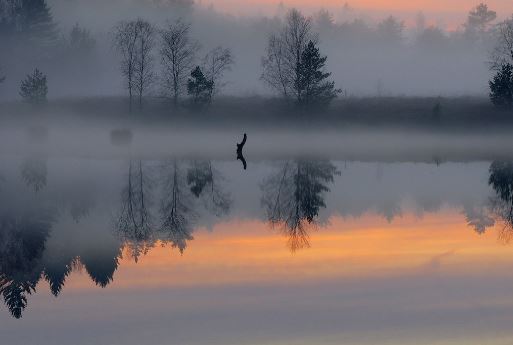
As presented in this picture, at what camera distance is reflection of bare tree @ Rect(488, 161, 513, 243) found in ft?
104

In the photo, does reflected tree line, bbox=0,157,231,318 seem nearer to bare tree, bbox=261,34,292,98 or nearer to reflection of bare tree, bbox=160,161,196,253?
reflection of bare tree, bbox=160,161,196,253

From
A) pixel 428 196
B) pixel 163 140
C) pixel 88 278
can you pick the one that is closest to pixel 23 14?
pixel 163 140

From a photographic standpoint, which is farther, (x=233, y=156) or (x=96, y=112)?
(x=96, y=112)

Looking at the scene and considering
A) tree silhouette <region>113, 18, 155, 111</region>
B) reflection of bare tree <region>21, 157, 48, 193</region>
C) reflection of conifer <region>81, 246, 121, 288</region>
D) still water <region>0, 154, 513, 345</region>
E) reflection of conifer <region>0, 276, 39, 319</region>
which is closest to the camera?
still water <region>0, 154, 513, 345</region>

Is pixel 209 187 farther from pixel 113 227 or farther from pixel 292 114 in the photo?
pixel 292 114

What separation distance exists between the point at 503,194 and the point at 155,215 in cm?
1658

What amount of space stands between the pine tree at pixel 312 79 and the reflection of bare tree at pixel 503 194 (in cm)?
3959

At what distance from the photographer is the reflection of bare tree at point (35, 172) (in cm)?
4675

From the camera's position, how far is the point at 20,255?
2517 centimetres

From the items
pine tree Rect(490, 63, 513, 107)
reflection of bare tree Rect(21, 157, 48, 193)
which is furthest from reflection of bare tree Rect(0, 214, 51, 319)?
pine tree Rect(490, 63, 513, 107)

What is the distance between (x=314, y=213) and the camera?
117 ft

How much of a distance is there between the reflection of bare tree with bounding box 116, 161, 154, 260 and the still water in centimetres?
9

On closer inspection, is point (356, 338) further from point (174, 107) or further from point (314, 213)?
point (174, 107)

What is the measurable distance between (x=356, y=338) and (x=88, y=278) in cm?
776
